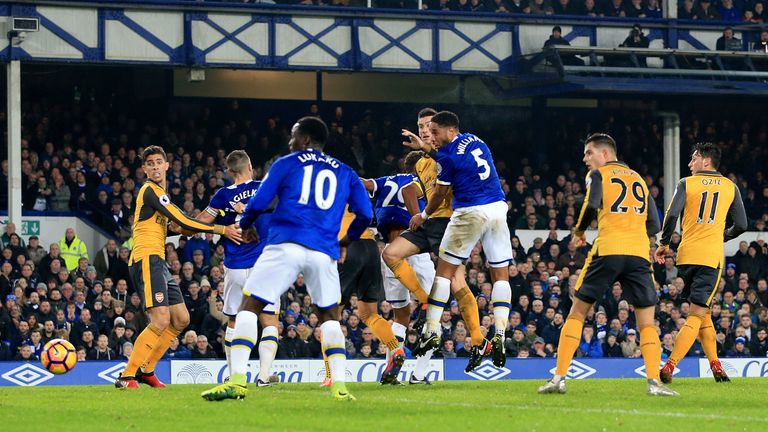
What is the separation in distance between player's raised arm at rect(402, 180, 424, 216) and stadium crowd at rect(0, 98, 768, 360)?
8621 mm

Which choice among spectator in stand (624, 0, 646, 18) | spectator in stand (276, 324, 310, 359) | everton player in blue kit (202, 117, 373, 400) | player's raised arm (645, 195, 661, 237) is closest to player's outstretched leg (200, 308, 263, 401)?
everton player in blue kit (202, 117, 373, 400)

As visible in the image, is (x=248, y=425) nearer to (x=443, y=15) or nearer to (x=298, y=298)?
(x=298, y=298)

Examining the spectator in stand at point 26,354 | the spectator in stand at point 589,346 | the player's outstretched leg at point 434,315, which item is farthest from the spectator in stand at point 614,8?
the player's outstretched leg at point 434,315

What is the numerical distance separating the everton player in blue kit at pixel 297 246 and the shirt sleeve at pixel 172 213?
2912mm

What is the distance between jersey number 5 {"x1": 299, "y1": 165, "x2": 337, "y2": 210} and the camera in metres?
11.8

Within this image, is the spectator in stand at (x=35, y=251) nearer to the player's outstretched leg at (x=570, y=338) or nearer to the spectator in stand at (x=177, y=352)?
the spectator in stand at (x=177, y=352)

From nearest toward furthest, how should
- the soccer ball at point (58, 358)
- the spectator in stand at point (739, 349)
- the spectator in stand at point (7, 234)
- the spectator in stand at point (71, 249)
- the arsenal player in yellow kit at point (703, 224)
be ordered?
the soccer ball at point (58, 358), the arsenal player in yellow kit at point (703, 224), the spectator in stand at point (7, 234), the spectator in stand at point (739, 349), the spectator in stand at point (71, 249)

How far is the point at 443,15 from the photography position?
107ft

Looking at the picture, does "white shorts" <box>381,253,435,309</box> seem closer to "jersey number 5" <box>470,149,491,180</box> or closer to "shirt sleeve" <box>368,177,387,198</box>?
"shirt sleeve" <box>368,177,387,198</box>

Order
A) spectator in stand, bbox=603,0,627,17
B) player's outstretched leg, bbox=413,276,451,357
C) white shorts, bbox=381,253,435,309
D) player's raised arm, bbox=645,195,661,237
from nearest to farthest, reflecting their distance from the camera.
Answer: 1. player's raised arm, bbox=645,195,661,237
2. player's outstretched leg, bbox=413,276,451,357
3. white shorts, bbox=381,253,435,309
4. spectator in stand, bbox=603,0,627,17

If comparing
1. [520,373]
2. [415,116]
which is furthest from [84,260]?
[415,116]

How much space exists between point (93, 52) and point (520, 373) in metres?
12.2

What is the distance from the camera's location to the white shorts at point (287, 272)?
38.3 feet

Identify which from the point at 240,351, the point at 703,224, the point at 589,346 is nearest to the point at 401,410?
the point at 240,351
